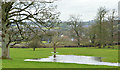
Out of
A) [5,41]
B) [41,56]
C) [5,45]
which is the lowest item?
[41,56]

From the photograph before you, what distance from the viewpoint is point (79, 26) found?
9656cm

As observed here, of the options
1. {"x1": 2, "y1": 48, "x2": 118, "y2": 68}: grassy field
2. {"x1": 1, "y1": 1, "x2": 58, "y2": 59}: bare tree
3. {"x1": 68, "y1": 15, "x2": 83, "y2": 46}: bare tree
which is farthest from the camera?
{"x1": 68, "y1": 15, "x2": 83, "y2": 46}: bare tree

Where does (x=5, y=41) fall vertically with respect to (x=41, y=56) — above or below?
above

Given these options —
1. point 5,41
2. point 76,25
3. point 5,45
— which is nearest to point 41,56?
point 5,45

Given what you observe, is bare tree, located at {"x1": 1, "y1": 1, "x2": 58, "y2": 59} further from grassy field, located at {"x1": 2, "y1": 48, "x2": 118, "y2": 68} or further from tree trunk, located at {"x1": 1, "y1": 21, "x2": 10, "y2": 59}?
grassy field, located at {"x1": 2, "y1": 48, "x2": 118, "y2": 68}

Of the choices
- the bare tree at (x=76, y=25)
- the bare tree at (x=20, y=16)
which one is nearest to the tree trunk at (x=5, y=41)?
the bare tree at (x=20, y=16)

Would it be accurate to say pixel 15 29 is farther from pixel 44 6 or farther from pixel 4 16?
pixel 44 6

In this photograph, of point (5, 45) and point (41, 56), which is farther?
point (41, 56)

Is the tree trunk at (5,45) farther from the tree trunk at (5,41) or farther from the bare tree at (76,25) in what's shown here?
the bare tree at (76,25)

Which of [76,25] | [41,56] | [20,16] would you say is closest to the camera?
[20,16]

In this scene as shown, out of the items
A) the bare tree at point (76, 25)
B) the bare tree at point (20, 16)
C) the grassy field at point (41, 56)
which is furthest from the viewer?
the bare tree at point (76, 25)

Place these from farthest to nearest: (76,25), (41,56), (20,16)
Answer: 1. (76,25)
2. (41,56)
3. (20,16)

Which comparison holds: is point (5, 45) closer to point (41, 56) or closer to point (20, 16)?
point (20, 16)

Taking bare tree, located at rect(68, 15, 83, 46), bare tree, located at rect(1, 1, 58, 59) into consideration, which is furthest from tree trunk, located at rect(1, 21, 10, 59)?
bare tree, located at rect(68, 15, 83, 46)
